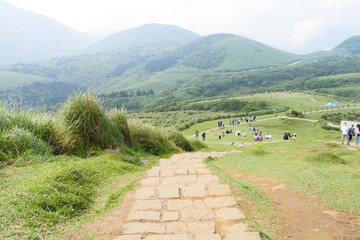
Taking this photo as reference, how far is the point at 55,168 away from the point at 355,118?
188 ft

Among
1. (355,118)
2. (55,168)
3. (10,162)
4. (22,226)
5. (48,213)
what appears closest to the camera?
(22,226)

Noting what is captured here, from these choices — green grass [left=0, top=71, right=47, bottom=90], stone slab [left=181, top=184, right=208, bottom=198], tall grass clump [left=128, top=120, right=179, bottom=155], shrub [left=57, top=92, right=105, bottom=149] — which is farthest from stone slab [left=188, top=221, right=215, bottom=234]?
green grass [left=0, top=71, right=47, bottom=90]

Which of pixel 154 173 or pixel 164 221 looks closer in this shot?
pixel 164 221

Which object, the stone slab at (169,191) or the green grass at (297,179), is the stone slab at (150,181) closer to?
the stone slab at (169,191)

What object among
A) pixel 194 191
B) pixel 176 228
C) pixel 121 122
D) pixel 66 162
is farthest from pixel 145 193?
pixel 121 122

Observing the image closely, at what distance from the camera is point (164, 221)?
425 centimetres

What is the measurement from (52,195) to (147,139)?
262 inches

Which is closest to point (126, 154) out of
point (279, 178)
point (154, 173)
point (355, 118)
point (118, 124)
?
point (118, 124)

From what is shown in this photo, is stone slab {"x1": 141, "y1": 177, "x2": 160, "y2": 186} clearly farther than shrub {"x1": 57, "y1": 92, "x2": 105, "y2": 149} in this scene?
No

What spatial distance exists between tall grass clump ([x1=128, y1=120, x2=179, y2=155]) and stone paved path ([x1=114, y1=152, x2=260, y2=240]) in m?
4.57

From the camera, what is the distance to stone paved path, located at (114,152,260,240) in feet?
12.6

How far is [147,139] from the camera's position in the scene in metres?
11.2

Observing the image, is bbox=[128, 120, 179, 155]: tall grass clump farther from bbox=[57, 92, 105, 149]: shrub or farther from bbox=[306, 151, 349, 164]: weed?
bbox=[306, 151, 349, 164]: weed

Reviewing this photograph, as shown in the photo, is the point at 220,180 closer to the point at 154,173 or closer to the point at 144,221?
the point at 154,173
